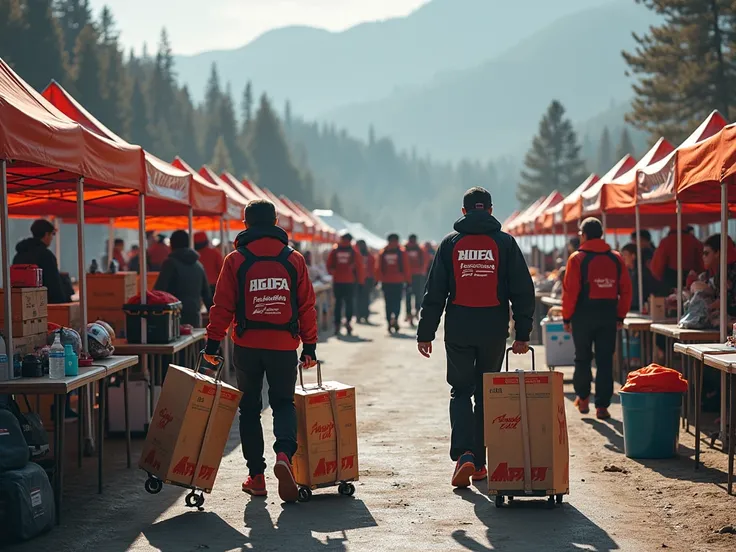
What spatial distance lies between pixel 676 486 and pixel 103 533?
12.8 feet

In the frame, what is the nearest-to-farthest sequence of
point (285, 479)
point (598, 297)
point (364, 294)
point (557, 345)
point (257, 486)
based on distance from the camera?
point (285, 479) < point (257, 486) < point (598, 297) < point (557, 345) < point (364, 294)

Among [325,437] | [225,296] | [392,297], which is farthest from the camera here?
[392,297]

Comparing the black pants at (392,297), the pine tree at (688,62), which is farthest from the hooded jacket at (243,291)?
the pine tree at (688,62)

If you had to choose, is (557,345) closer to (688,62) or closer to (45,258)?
(45,258)

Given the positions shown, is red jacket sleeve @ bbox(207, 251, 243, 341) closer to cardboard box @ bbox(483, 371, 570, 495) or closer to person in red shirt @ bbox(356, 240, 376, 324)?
cardboard box @ bbox(483, 371, 570, 495)

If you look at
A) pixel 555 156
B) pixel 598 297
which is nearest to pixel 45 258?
pixel 598 297

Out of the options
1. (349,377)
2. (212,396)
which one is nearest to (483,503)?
(212,396)

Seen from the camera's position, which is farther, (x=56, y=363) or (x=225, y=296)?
(x=225, y=296)

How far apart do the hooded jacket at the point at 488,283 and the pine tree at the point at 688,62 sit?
39.5 m

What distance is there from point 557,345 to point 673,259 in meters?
1.90

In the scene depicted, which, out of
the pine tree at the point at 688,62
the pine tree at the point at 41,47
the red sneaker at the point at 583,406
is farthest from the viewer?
the pine tree at the point at 41,47

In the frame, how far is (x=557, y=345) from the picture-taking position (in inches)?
553

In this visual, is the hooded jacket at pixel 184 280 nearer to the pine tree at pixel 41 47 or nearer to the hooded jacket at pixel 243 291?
the hooded jacket at pixel 243 291

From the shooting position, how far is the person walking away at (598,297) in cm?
1154
